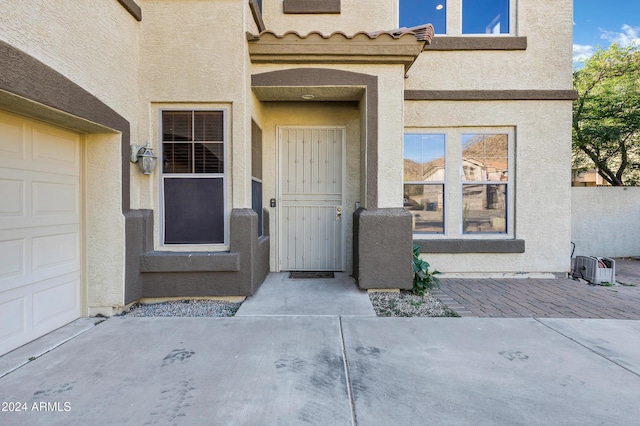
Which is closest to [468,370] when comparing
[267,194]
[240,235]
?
[240,235]

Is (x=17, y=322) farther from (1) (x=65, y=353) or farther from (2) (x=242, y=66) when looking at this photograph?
(2) (x=242, y=66)

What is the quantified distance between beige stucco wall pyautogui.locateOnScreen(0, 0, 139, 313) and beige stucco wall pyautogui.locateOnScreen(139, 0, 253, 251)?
0.66 feet

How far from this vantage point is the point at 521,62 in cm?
601

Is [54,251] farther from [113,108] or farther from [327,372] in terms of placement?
[327,372]

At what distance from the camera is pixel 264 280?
5551 mm

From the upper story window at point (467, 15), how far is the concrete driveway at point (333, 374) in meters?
5.28

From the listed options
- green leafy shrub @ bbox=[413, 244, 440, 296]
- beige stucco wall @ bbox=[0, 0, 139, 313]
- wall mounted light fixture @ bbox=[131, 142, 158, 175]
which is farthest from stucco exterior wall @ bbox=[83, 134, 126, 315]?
green leafy shrub @ bbox=[413, 244, 440, 296]

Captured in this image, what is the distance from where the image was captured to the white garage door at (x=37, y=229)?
3166 millimetres

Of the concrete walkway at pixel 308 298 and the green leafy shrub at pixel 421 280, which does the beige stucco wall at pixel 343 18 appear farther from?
the concrete walkway at pixel 308 298

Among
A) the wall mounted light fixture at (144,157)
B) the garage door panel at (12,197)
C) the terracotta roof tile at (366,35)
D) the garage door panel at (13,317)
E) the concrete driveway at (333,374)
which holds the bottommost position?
the concrete driveway at (333,374)

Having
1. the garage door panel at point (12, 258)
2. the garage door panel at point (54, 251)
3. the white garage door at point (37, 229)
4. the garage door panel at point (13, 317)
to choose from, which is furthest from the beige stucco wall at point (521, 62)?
the garage door panel at point (13, 317)

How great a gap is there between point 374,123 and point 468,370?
11.3 feet

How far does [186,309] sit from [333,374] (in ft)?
8.09

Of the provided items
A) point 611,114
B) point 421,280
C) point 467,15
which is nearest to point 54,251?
point 421,280
